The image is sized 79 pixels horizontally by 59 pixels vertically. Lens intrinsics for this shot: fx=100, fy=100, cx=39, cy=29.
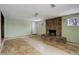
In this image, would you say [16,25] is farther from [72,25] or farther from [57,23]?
[72,25]

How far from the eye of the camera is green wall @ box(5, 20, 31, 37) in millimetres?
7613

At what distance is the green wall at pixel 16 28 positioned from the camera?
761 centimetres

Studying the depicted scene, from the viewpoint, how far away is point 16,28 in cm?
826

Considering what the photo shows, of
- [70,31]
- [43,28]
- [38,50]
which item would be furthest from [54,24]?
[38,50]

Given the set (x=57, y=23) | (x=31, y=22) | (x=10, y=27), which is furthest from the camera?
(x=31, y=22)

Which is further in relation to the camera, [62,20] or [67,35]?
[62,20]

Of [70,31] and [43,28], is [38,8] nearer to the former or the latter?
[70,31]

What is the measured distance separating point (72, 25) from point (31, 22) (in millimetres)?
4855

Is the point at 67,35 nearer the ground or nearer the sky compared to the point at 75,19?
nearer the ground

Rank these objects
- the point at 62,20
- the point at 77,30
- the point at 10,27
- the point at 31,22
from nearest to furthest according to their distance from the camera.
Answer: the point at 77,30
the point at 62,20
the point at 10,27
the point at 31,22

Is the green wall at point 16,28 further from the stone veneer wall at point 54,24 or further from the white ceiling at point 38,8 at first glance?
the white ceiling at point 38,8

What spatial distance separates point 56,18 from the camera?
279 inches

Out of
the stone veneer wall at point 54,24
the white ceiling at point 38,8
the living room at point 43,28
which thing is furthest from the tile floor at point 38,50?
the stone veneer wall at point 54,24
